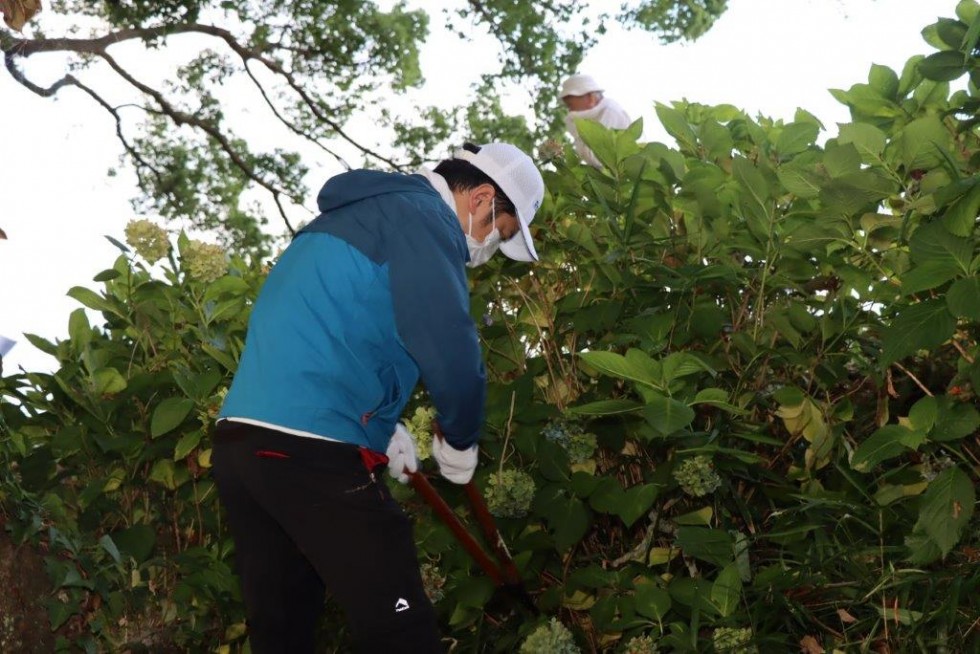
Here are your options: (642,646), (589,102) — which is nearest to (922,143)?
(642,646)

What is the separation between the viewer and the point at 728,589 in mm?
3168

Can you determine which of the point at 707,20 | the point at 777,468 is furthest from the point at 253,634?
the point at 707,20

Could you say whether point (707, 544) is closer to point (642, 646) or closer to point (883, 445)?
point (642, 646)

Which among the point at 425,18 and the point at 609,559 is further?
the point at 425,18

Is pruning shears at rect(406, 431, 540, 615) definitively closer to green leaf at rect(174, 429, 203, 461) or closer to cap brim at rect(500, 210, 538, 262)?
cap brim at rect(500, 210, 538, 262)

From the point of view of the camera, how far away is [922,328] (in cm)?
280

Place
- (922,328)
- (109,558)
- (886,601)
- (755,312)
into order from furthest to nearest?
(109,558), (755,312), (886,601), (922,328)

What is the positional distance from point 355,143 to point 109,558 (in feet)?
35.2

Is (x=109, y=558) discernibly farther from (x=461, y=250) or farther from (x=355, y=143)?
(x=355, y=143)

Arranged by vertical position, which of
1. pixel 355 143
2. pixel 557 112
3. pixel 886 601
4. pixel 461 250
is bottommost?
pixel 886 601

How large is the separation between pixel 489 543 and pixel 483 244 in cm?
97

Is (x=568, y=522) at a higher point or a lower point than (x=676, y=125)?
lower

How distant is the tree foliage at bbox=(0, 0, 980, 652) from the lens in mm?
3055

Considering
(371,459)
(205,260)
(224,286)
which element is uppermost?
(205,260)
